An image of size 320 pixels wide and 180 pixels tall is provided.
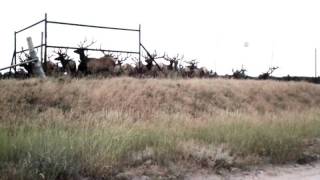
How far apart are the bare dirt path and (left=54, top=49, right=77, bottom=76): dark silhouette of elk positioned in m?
14.7

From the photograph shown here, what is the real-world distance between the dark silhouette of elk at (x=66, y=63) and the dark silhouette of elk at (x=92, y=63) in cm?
37

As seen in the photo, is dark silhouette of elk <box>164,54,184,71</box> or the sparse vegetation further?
dark silhouette of elk <box>164,54,184,71</box>

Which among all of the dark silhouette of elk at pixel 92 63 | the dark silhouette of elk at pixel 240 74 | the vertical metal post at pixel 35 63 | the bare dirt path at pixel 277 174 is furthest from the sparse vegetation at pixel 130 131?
the dark silhouette of elk at pixel 240 74

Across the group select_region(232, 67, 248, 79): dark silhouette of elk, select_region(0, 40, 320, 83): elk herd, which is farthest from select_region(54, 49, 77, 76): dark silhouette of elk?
select_region(232, 67, 248, 79): dark silhouette of elk

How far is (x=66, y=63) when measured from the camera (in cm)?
2422

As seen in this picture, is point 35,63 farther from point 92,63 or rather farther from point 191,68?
point 191,68

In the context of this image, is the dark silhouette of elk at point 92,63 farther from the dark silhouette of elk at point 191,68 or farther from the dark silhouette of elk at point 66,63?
the dark silhouette of elk at point 191,68

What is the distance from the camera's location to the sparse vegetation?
8.77 m

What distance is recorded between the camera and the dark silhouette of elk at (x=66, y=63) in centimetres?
2399

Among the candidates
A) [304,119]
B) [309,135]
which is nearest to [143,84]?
[304,119]

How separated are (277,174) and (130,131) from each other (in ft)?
11.1

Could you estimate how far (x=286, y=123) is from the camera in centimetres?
1507

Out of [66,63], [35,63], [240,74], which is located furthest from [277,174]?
[240,74]

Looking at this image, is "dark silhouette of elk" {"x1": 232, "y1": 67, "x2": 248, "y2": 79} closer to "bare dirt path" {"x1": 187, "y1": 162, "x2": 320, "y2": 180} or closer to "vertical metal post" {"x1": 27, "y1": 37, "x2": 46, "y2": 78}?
"vertical metal post" {"x1": 27, "y1": 37, "x2": 46, "y2": 78}
